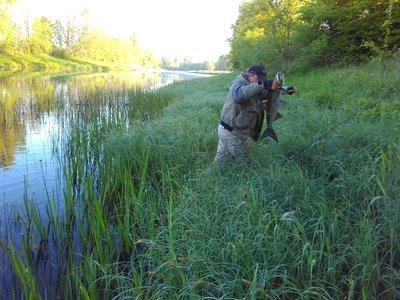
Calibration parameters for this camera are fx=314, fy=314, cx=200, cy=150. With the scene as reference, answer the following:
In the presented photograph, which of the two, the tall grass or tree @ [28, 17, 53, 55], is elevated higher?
tree @ [28, 17, 53, 55]

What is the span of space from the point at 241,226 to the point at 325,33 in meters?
13.8

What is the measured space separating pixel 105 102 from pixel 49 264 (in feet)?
32.9

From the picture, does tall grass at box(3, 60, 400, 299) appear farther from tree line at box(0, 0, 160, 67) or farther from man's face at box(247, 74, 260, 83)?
Answer: tree line at box(0, 0, 160, 67)

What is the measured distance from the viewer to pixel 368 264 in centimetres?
250

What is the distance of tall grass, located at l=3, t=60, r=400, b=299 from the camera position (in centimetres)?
258

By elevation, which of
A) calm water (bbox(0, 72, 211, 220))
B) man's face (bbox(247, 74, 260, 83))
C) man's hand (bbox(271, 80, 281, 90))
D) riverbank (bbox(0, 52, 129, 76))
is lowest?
calm water (bbox(0, 72, 211, 220))

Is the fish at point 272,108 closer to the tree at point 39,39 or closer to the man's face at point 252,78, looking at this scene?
the man's face at point 252,78

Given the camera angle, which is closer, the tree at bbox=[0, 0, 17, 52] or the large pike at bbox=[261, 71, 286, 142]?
the large pike at bbox=[261, 71, 286, 142]

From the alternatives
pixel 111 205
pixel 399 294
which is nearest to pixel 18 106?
pixel 111 205

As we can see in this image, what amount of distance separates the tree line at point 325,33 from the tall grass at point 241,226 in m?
7.28

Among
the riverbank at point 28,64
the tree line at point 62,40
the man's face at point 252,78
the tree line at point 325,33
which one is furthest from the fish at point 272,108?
the tree line at point 62,40

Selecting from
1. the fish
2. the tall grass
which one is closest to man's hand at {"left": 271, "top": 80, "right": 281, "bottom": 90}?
the fish

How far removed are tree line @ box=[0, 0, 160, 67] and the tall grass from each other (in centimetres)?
5221

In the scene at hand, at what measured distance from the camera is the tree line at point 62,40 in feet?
158
